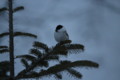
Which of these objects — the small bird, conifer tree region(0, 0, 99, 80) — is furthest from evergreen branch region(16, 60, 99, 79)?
the small bird

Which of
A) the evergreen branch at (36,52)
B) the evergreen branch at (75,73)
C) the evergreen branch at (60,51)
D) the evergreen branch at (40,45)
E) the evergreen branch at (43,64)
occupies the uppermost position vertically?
the evergreen branch at (40,45)

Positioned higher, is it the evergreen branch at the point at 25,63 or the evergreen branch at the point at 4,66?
the evergreen branch at the point at 4,66

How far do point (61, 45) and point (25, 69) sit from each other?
0.56m

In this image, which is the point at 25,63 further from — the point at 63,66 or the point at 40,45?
the point at 63,66

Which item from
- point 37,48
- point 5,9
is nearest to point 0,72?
point 37,48

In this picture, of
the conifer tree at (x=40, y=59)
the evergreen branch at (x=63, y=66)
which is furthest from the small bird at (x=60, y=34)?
the evergreen branch at (x=63, y=66)

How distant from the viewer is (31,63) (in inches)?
115

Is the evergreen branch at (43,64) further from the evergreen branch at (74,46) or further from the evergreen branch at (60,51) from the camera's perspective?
the evergreen branch at (74,46)

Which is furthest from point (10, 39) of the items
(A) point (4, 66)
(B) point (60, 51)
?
(B) point (60, 51)

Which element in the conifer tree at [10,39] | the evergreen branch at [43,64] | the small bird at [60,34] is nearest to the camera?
the evergreen branch at [43,64]

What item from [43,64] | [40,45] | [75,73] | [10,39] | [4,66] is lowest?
[75,73]

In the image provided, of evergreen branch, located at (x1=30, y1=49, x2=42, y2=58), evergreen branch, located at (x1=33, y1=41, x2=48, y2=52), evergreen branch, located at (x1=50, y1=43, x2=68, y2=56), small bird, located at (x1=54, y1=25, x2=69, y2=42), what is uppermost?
small bird, located at (x1=54, y1=25, x2=69, y2=42)

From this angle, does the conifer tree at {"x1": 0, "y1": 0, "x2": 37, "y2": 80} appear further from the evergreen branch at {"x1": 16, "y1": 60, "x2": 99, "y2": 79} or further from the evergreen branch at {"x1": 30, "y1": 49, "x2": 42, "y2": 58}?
the evergreen branch at {"x1": 16, "y1": 60, "x2": 99, "y2": 79}

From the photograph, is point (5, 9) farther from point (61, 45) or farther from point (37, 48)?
point (61, 45)
